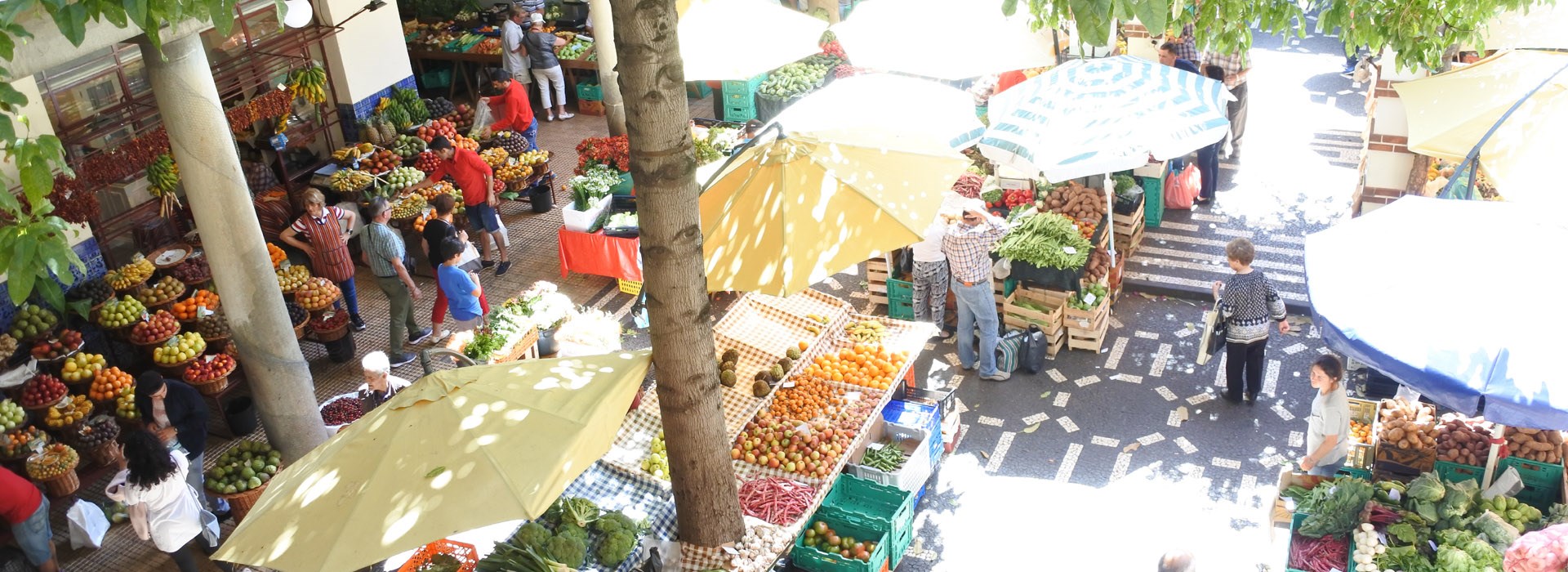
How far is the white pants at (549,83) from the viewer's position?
16.1 metres

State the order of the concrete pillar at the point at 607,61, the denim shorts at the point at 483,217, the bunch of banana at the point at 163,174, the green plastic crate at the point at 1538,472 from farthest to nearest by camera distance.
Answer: the concrete pillar at the point at 607,61
the denim shorts at the point at 483,217
the bunch of banana at the point at 163,174
the green plastic crate at the point at 1538,472

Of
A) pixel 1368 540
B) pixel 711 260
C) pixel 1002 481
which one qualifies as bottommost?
pixel 1002 481

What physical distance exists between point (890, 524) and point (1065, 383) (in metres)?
3.05

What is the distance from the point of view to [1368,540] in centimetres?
685

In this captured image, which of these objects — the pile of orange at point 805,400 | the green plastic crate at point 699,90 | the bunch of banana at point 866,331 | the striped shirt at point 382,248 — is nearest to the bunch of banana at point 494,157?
the striped shirt at point 382,248

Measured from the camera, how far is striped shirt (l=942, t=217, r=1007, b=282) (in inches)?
372

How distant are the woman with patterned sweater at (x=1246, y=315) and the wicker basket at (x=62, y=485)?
28.7 ft

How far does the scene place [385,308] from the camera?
12.0 meters

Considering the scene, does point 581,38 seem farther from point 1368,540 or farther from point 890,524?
point 1368,540

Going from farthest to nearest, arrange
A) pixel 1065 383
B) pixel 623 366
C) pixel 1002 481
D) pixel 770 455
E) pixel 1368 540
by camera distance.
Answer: pixel 1065 383 → pixel 1002 481 → pixel 770 455 → pixel 1368 540 → pixel 623 366

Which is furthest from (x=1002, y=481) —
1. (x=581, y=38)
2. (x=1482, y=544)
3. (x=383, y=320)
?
(x=581, y=38)

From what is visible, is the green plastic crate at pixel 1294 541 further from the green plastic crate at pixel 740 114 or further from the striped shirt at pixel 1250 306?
the green plastic crate at pixel 740 114

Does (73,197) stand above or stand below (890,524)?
above

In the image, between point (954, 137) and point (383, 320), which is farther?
point (383, 320)
